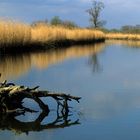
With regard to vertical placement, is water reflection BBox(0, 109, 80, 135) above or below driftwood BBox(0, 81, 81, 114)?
below

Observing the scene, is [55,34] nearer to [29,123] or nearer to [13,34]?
[13,34]

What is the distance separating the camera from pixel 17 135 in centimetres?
592

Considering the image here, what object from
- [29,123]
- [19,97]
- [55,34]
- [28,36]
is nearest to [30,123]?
[29,123]

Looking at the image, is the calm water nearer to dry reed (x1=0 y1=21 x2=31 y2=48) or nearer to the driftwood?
the driftwood

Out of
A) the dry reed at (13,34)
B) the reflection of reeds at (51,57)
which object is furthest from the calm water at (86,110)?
the dry reed at (13,34)

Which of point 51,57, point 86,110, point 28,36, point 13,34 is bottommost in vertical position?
point 51,57

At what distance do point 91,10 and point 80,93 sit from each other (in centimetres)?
5374

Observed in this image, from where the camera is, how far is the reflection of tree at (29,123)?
20.5 ft

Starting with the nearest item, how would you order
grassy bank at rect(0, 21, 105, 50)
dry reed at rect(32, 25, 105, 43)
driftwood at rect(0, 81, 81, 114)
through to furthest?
1. driftwood at rect(0, 81, 81, 114)
2. grassy bank at rect(0, 21, 105, 50)
3. dry reed at rect(32, 25, 105, 43)

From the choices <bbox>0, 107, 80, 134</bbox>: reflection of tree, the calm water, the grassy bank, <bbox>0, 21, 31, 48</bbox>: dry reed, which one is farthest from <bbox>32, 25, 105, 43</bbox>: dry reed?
<bbox>0, 107, 80, 134</bbox>: reflection of tree

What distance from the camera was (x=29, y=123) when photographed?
6480 millimetres

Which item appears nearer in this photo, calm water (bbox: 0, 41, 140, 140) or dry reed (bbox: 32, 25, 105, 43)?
calm water (bbox: 0, 41, 140, 140)

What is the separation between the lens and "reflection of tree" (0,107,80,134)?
6242mm

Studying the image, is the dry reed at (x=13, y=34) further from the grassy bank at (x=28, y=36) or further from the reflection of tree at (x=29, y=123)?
the reflection of tree at (x=29, y=123)
